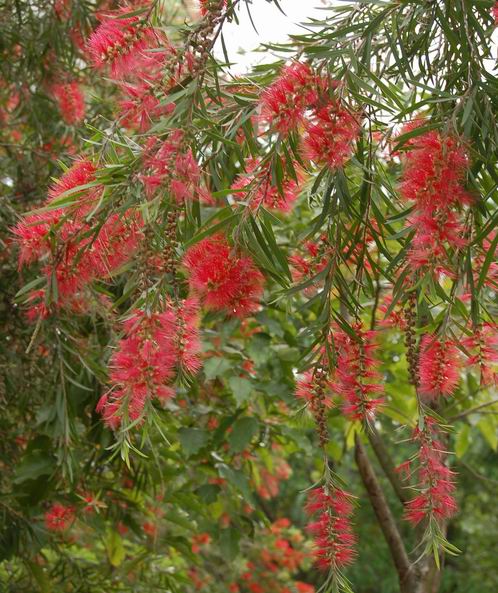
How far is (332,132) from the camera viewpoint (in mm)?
1194

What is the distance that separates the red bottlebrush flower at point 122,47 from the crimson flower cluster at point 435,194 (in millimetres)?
403

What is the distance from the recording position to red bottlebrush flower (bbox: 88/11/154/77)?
125 centimetres

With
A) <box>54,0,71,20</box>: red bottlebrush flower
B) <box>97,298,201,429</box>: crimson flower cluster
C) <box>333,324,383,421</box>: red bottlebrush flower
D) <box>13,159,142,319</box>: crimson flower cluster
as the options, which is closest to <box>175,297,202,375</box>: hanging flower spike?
<box>97,298,201,429</box>: crimson flower cluster

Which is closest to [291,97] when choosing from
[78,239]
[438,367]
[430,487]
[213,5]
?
[213,5]

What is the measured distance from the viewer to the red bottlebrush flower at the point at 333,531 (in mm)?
1254

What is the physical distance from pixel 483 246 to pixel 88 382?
1236 mm

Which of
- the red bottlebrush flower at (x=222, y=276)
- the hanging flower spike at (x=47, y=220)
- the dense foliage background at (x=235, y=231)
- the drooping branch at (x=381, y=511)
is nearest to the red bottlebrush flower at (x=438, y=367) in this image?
the dense foliage background at (x=235, y=231)

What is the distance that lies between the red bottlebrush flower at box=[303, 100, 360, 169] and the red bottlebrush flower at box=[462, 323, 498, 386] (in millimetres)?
368

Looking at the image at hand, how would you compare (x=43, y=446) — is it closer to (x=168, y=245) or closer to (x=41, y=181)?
(x=41, y=181)

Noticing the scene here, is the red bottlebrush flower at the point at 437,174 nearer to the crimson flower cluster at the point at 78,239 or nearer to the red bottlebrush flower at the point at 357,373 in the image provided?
the red bottlebrush flower at the point at 357,373

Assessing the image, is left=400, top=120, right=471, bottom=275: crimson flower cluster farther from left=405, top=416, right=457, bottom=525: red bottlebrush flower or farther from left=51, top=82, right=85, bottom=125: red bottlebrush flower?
left=51, top=82, right=85, bottom=125: red bottlebrush flower

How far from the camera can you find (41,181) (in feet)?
8.93

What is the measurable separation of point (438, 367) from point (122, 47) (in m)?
0.64

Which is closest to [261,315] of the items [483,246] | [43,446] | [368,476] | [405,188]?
[368,476]
